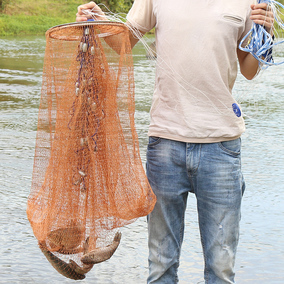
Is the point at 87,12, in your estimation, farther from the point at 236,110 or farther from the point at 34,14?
the point at 34,14

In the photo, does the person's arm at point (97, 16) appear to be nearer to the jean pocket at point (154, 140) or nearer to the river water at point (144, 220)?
the river water at point (144, 220)

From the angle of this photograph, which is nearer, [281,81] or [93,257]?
[93,257]

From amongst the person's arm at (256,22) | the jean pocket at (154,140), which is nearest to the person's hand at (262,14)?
the person's arm at (256,22)

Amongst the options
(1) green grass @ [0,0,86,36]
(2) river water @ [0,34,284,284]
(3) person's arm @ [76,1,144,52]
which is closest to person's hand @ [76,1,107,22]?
(3) person's arm @ [76,1,144,52]

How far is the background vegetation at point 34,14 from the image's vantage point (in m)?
29.0

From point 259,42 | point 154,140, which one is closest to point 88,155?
point 154,140

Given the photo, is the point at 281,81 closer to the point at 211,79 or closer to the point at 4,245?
the point at 4,245

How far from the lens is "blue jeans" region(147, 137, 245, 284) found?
7.86 ft

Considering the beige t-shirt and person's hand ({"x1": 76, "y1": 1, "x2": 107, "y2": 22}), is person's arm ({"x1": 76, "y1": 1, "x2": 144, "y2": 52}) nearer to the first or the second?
person's hand ({"x1": 76, "y1": 1, "x2": 107, "y2": 22})

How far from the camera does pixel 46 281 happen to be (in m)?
3.35

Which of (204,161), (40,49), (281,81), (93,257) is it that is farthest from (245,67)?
(40,49)

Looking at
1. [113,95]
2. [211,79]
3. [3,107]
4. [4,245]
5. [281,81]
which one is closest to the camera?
[211,79]

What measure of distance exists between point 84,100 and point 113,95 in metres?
0.15

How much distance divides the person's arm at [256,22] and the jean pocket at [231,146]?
35 cm
